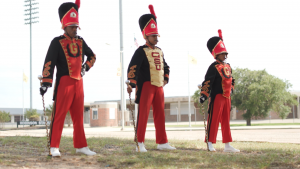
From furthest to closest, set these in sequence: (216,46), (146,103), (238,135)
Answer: (238,135)
(216,46)
(146,103)

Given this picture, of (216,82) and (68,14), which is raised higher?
(68,14)

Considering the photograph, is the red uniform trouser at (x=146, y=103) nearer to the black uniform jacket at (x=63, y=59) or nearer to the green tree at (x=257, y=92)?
the black uniform jacket at (x=63, y=59)

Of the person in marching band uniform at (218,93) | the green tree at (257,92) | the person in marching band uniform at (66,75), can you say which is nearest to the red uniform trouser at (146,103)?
the person in marching band uniform at (218,93)

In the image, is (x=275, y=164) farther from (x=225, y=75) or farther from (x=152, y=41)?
(x=152, y=41)

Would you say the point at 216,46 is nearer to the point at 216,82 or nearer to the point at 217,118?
the point at 216,82

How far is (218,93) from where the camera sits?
691cm

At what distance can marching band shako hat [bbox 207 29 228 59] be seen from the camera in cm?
703

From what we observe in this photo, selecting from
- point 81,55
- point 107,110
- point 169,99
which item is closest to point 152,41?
point 81,55

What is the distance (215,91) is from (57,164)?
3542mm

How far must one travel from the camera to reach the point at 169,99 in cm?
4872

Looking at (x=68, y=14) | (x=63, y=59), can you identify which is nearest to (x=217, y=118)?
(x=63, y=59)

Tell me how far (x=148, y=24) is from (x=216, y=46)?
1573 mm

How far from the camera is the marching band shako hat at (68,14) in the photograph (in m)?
5.85

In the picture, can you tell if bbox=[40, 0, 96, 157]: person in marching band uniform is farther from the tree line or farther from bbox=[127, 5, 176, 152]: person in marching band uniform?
the tree line
